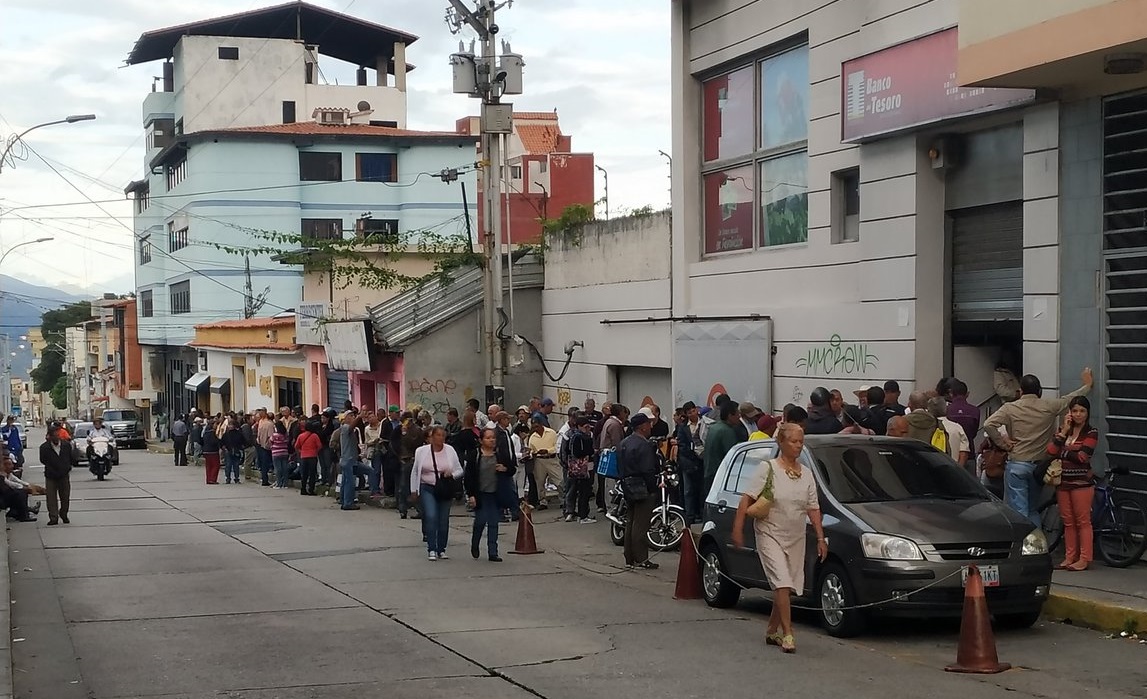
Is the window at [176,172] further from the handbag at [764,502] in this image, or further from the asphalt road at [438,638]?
the handbag at [764,502]

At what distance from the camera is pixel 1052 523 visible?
13.8 metres

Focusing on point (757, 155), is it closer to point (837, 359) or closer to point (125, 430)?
point (837, 359)

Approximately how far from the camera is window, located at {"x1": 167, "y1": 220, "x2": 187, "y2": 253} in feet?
223

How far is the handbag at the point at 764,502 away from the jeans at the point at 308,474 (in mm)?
20547

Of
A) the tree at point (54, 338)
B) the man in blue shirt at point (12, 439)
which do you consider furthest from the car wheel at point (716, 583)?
the tree at point (54, 338)

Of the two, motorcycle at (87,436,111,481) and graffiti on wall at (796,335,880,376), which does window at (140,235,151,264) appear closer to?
motorcycle at (87,436,111,481)

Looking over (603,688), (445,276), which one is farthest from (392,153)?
(603,688)

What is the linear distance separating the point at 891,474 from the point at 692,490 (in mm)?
7563

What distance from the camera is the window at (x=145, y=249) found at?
77.4m

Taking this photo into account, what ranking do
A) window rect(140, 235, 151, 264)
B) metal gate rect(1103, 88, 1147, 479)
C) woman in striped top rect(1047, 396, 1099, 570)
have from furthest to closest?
1. window rect(140, 235, 151, 264)
2. metal gate rect(1103, 88, 1147, 479)
3. woman in striped top rect(1047, 396, 1099, 570)

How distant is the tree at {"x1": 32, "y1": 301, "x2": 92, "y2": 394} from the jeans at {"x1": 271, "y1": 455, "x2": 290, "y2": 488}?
89395mm

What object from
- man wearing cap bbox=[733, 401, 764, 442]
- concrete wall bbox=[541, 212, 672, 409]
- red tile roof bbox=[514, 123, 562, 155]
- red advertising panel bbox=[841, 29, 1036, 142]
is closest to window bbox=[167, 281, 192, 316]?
red tile roof bbox=[514, 123, 562, 155]

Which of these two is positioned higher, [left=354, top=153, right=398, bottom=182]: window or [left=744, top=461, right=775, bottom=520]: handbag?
[left=354, top=153, right=398, bottom=182]: window

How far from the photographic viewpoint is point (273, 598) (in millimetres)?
13727
